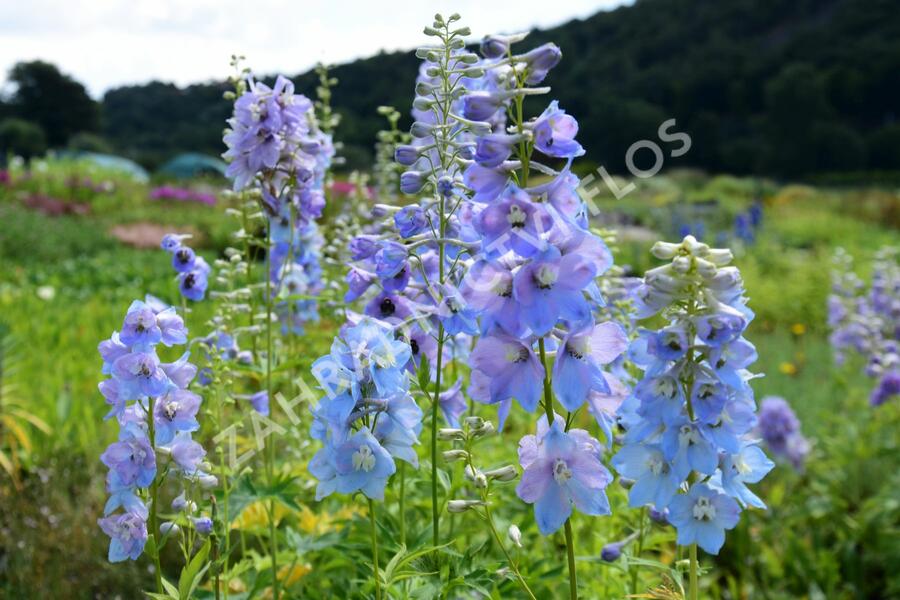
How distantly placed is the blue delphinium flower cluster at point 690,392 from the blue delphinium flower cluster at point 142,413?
799 millimetres

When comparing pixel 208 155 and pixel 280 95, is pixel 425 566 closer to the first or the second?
pixel 280 95

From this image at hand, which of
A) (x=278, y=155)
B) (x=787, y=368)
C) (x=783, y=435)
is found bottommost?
(x=787, y=368)

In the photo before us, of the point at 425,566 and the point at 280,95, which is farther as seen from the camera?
the point at 280,95

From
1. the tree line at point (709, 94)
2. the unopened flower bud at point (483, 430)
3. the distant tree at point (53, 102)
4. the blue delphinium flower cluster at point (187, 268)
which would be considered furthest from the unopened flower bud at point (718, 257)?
the distant tree at point (53, 102)

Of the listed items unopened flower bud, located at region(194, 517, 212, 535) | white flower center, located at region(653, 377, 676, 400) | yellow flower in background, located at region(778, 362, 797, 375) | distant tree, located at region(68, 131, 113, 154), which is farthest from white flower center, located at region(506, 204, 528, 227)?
distant tree, located at region(68, 131, 113, 154)

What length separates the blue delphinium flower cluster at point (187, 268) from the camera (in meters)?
1.96

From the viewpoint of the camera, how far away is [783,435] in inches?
173

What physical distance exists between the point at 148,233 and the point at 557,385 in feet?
40.0

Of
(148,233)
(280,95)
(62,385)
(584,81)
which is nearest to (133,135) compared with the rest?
(584,81)

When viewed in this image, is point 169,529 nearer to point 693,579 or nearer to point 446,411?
point 446,411

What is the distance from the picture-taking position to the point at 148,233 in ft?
40.4

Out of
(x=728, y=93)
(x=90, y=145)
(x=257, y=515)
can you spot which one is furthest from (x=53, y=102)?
(x=257, y=515)

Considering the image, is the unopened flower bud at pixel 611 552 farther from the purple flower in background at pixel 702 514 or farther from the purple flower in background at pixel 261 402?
the purple flower in background at pixel 261 402

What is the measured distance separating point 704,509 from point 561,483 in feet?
0.85
